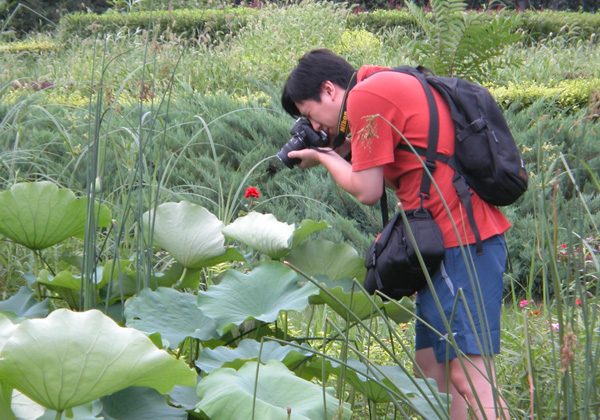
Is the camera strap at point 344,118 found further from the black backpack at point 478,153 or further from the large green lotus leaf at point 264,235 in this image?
the large green lotus leaf at point 264,235

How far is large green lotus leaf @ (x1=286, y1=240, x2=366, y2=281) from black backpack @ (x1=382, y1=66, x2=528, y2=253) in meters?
0.31

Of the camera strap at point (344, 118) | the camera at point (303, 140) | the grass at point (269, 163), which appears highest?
the camera strap at point (344, 118)

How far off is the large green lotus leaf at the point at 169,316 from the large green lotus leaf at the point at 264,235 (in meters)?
0.24

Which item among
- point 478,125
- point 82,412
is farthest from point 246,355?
point 478,125

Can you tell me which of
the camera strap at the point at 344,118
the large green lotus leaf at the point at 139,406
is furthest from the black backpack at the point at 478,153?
the large green lotus leaf at the point at 139,406

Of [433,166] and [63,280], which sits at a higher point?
[433,166]

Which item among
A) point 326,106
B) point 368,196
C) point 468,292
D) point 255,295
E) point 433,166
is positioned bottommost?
point 468,292

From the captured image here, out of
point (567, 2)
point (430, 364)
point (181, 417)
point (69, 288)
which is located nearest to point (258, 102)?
point (430, 364)

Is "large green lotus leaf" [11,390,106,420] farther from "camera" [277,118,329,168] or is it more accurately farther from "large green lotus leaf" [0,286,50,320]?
"camera" [277,118,329,168]

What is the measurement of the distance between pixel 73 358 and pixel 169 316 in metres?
0.63

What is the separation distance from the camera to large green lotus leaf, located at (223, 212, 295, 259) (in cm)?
186

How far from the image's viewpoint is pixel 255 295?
5.50 ft

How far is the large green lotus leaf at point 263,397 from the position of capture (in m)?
1.12

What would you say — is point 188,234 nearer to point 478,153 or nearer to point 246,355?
point 246,355
